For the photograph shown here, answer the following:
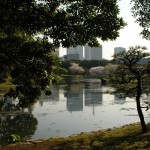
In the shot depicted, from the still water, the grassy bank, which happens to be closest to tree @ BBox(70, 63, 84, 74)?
the still water

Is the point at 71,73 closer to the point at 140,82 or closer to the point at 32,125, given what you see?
the point at 32,125

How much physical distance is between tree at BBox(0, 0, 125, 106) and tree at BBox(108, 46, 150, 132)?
27.5 ft

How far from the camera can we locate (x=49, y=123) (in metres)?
37.7

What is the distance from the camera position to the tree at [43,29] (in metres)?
13.0

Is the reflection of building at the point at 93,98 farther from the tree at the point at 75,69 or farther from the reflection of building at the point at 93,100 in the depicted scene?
the tree at the point at 75,69

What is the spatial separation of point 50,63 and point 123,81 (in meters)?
8.77

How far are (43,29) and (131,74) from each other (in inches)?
447

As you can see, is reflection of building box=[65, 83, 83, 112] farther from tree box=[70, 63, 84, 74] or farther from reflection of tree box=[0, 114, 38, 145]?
tree box=[70, 63, 84, 74]

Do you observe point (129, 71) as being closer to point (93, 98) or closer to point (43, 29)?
point (43, 29)

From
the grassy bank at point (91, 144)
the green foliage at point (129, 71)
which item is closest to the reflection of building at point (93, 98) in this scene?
the green foliage at point (129, 71)

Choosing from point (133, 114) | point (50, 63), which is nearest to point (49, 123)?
point (133, 114)

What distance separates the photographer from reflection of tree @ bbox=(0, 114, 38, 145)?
31.3 meters

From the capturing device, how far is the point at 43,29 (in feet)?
47.0

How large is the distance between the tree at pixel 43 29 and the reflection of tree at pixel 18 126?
14.8 meters
